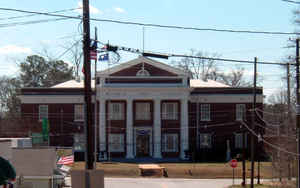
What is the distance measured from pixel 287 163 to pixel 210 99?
2732cm

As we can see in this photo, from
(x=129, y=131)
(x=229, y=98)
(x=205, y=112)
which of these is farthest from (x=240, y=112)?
(x=129, y=131)

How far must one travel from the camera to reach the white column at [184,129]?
60.9 metres

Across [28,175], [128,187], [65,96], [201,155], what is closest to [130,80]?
[65,96]

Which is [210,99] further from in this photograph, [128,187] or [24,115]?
[128,187]

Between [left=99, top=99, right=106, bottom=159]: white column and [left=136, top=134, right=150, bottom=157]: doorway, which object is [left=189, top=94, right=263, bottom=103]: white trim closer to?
[left=136, top=134, right=150, bottom=157]: doorway

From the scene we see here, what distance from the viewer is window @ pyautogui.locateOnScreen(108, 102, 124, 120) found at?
6122cm

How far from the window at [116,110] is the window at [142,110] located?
168 centimetres

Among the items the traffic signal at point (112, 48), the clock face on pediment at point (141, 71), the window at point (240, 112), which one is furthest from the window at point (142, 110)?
the traffic signal at point (112, 48)

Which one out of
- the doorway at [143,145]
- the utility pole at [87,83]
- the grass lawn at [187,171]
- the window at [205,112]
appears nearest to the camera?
the utility pole at [87,83]

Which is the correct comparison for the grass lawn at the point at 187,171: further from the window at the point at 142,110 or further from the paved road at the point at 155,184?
the window at the point at 142,110

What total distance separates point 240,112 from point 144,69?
40.6ft

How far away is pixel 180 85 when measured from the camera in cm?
6028

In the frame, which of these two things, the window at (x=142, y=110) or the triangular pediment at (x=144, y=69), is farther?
the window at (x=142, y=110)

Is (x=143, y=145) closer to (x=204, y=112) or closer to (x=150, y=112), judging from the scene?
(x=150, y=112)
